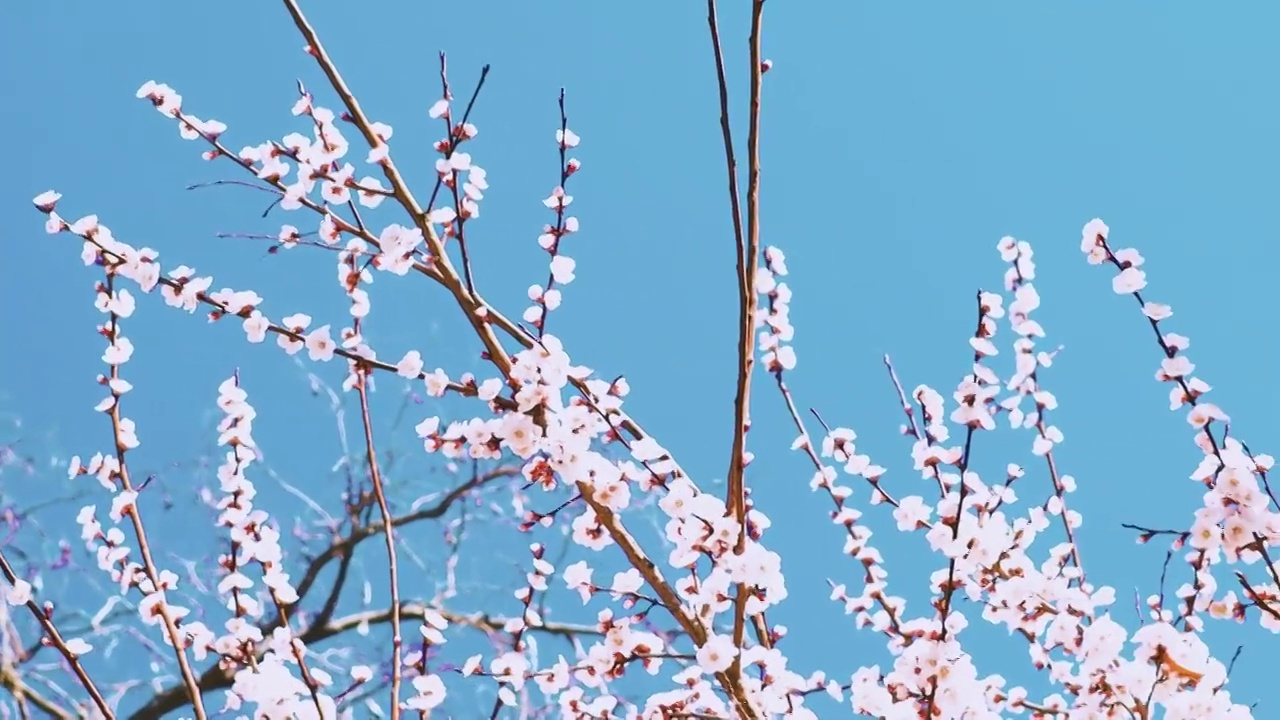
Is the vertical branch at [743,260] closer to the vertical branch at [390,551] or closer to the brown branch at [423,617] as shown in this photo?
the vertical branch at [390,551]

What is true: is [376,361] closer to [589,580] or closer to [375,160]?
[375,160]

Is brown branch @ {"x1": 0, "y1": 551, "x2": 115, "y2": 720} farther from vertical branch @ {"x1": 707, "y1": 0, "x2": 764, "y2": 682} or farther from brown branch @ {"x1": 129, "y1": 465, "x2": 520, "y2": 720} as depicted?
brown branch @ {"x1": 129, "y1": 465, "x2": 520, "y2": 720}

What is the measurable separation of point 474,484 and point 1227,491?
358 centimetres

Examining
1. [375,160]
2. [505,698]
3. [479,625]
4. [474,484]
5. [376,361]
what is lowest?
[505,698]

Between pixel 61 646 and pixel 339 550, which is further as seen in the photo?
pixel 339 550

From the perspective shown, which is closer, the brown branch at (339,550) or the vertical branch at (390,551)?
the vertical branch at (390,551)

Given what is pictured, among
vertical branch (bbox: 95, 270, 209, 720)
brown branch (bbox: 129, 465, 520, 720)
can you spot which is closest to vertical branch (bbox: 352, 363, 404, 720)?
vertical branch (bbox: 95, 270, 209, 720)

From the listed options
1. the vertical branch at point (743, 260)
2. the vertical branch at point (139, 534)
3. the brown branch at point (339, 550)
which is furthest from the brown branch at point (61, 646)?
the brown branch at point (339, 550)

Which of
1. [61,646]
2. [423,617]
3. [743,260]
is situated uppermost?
[423,617]

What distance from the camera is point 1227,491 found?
1.98m

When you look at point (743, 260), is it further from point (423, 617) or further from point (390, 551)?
point (423, 617)

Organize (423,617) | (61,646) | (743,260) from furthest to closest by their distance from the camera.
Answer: (423,617) → (61,646) → (743,260)

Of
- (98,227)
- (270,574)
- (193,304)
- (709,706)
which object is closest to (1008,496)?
(709,706)

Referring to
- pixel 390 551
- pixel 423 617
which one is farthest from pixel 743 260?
pixel 423 617
